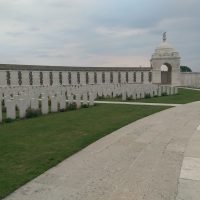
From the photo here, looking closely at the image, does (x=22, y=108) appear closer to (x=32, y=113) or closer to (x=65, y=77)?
(x=32, y=113)

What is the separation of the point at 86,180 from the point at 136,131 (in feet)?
11.9

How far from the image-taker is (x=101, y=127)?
7906 mm

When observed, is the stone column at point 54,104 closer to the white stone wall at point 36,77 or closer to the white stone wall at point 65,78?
the white stone wall at point 36,77

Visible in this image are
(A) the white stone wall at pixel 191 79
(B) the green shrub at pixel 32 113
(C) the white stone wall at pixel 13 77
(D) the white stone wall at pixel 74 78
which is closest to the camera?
(B) the green shrub at pixel 32 113

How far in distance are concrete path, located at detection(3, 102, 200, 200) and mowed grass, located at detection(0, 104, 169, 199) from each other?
0.22 m

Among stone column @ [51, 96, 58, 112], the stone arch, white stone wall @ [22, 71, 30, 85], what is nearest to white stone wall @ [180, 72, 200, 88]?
the stone arch

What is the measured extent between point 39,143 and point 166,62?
1655 inches

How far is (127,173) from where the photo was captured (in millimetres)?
4152

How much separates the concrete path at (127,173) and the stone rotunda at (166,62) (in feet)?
133

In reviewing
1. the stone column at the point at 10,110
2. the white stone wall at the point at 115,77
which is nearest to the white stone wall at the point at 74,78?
the white stone wall at the point at 115,77

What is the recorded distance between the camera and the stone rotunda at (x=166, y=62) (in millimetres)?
45625

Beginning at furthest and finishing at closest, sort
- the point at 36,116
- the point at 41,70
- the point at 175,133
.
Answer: the point at 41,70 < the point at 36,116 < the point at 175,133

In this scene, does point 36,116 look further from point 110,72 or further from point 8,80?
point 110,72

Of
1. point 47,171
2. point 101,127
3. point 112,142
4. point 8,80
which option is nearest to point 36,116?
point 101,127
